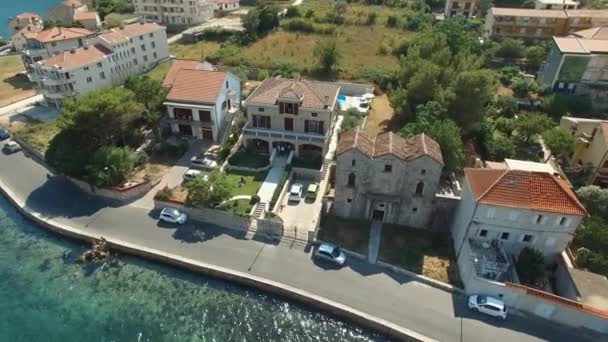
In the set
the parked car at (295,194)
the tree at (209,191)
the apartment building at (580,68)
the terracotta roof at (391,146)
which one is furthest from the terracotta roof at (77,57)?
the apartment building at (580,68)

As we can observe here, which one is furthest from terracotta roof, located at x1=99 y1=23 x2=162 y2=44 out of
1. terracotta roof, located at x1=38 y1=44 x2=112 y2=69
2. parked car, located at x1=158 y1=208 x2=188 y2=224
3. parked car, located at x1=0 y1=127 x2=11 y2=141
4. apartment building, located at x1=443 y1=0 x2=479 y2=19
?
apartment building, located at x1=443 y1=0 x2=479 y2=19

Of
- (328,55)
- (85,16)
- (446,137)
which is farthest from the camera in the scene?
(85,16)

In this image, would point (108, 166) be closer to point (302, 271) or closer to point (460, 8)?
point (302, 271)

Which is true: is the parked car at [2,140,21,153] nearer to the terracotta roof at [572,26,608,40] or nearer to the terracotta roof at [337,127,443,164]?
the terracotta roof at [337,127,443,164]

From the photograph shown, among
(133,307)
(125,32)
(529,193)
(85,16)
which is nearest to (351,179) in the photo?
(529,193)

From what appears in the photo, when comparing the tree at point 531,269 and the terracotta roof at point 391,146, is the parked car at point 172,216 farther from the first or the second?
the tree at point 531,269

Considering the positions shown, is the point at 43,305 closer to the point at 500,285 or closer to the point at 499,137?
the point at 500,285
